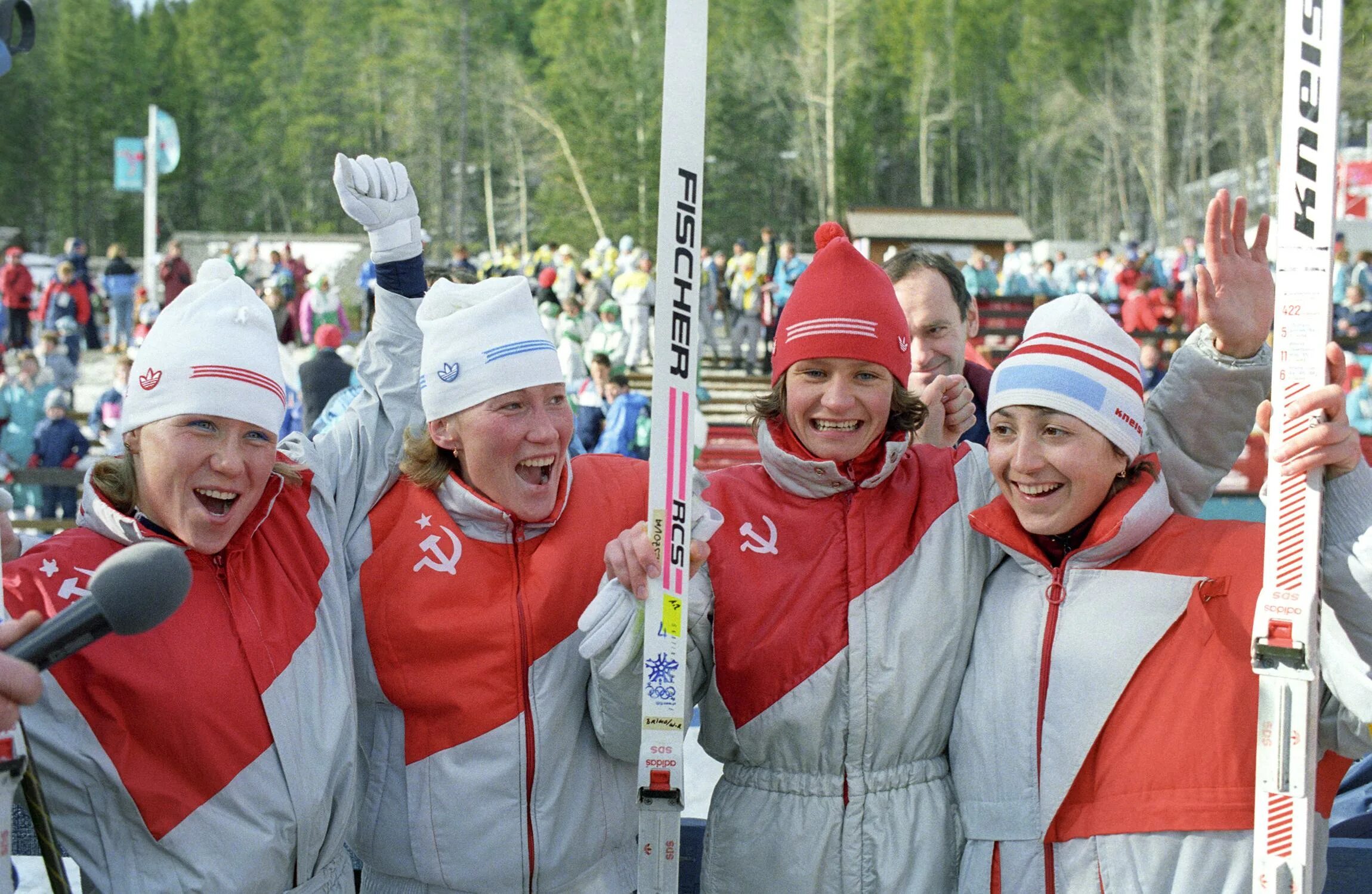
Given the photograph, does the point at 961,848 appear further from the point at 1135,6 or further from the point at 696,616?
the point at 1135,6

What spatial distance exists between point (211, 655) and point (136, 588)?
725mm

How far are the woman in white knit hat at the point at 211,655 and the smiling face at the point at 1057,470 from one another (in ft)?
4.42

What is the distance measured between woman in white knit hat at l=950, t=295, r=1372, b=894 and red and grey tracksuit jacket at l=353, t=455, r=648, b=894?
76 cm

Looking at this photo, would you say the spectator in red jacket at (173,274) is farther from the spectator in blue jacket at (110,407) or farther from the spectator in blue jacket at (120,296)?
the spectator in blue jacket at (110,407)

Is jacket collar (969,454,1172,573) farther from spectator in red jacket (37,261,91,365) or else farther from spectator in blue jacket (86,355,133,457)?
spectator in red jacket (37,261,91,365)

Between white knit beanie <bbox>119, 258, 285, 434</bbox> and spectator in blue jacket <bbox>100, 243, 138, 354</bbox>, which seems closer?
white knit beanie <bbox>119, 258, 285, 434</bbox>

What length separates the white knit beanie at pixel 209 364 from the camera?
2.45 meters

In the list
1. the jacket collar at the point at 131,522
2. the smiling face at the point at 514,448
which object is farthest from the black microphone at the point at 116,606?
the smiling face at the point at 514,448

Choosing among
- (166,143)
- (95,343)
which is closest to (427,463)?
(166,143)

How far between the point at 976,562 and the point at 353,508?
1301 millimetres

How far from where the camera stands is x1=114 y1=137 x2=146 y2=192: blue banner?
26750 millimetres

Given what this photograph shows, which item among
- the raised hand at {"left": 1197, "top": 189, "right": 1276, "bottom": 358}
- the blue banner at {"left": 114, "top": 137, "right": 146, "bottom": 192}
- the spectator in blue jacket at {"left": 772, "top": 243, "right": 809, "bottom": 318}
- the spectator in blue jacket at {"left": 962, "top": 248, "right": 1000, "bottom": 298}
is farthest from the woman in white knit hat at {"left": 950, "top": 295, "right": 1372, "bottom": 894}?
the blue banner at {"left": 114, "top": 137, "right": 146, "bottom": 192}

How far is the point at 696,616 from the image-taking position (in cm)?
252

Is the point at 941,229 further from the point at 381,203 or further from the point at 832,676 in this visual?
the point at 832,676
